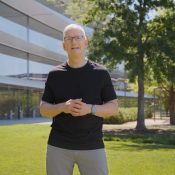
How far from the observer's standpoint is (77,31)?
4.46 meters

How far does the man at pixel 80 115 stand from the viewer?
4.38 m

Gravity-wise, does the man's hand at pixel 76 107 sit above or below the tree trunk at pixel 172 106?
above

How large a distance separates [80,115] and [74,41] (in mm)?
644

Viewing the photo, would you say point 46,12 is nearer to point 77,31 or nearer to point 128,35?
point 128,35

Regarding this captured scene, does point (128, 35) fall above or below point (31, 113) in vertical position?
above

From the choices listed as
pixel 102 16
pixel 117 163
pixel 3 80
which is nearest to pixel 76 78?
pixel 117 163

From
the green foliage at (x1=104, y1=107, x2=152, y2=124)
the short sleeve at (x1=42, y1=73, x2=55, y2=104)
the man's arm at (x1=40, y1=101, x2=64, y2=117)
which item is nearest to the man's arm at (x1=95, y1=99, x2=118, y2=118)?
the man's arm at (x1=40, y1=101, x2=64, y2=117)

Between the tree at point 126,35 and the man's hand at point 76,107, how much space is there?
2169 cm

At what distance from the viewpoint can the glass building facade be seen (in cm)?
4266

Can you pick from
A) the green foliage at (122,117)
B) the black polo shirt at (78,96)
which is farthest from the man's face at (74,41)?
the green foliage at (122,117)

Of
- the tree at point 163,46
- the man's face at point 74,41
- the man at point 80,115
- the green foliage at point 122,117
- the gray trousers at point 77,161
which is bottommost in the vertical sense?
the green foliage at point 122,117

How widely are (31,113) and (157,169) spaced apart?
38.0 meters

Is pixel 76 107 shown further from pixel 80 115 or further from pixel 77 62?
pixel 77 62

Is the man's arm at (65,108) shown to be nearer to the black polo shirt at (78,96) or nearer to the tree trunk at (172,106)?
the black polo shirt at (78,96)
